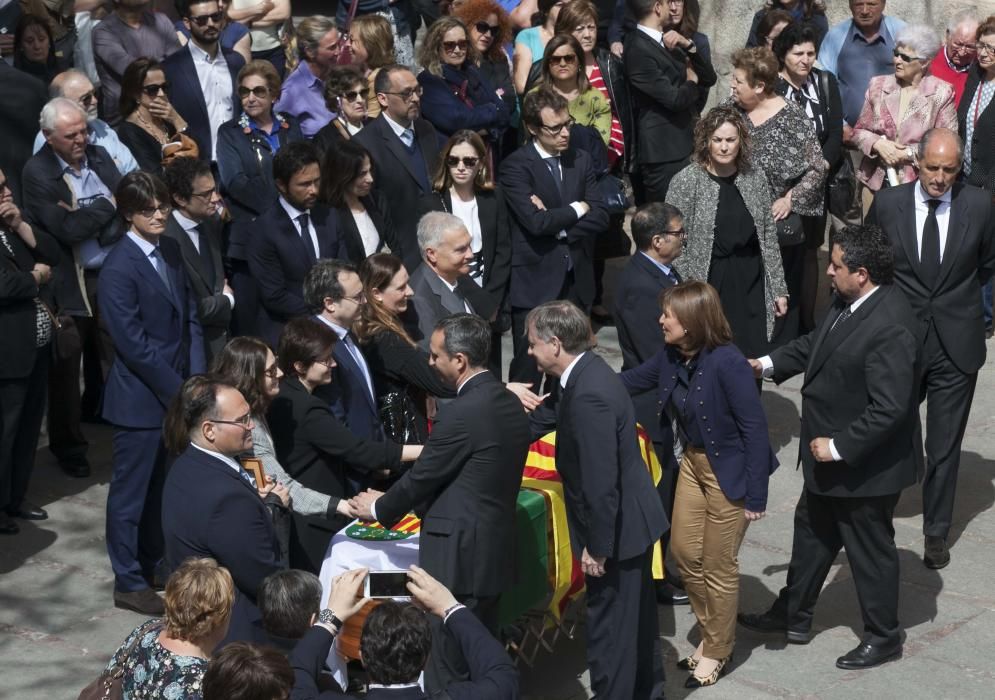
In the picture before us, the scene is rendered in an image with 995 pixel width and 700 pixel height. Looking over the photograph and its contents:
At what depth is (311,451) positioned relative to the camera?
23.2 ft

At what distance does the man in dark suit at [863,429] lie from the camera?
23.5ft

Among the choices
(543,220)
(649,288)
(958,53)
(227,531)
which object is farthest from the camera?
(958,53)

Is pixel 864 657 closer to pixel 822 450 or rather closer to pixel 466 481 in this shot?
pixel 822 450

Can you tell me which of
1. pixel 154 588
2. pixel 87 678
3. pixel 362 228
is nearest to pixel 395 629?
pixel 87 678

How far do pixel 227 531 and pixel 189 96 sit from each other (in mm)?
4895

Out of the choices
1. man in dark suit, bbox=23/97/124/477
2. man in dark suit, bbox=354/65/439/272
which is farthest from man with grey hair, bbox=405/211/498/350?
man in dark suit, bbox=23/97/124/477

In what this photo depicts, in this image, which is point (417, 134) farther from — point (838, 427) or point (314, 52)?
point (838, 427)

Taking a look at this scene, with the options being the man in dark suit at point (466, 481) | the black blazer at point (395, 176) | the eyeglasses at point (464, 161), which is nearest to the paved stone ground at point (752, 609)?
the man in dark suit at point (466, 481)

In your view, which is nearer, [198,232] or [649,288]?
[649,288]

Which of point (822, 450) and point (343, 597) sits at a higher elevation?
point (343, 597)

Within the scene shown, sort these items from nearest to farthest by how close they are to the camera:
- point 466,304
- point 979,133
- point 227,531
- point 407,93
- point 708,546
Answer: point 227,531, point 708,546, point 466,304, point 407,93, point 979,133

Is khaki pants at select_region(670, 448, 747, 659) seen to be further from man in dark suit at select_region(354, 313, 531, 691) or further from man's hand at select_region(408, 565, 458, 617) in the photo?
man's hand at select_region(408, 565, 458, 617)

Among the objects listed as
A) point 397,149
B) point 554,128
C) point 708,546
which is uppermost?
point 554,128

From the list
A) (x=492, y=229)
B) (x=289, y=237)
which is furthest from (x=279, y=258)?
(x=492, y=229)
